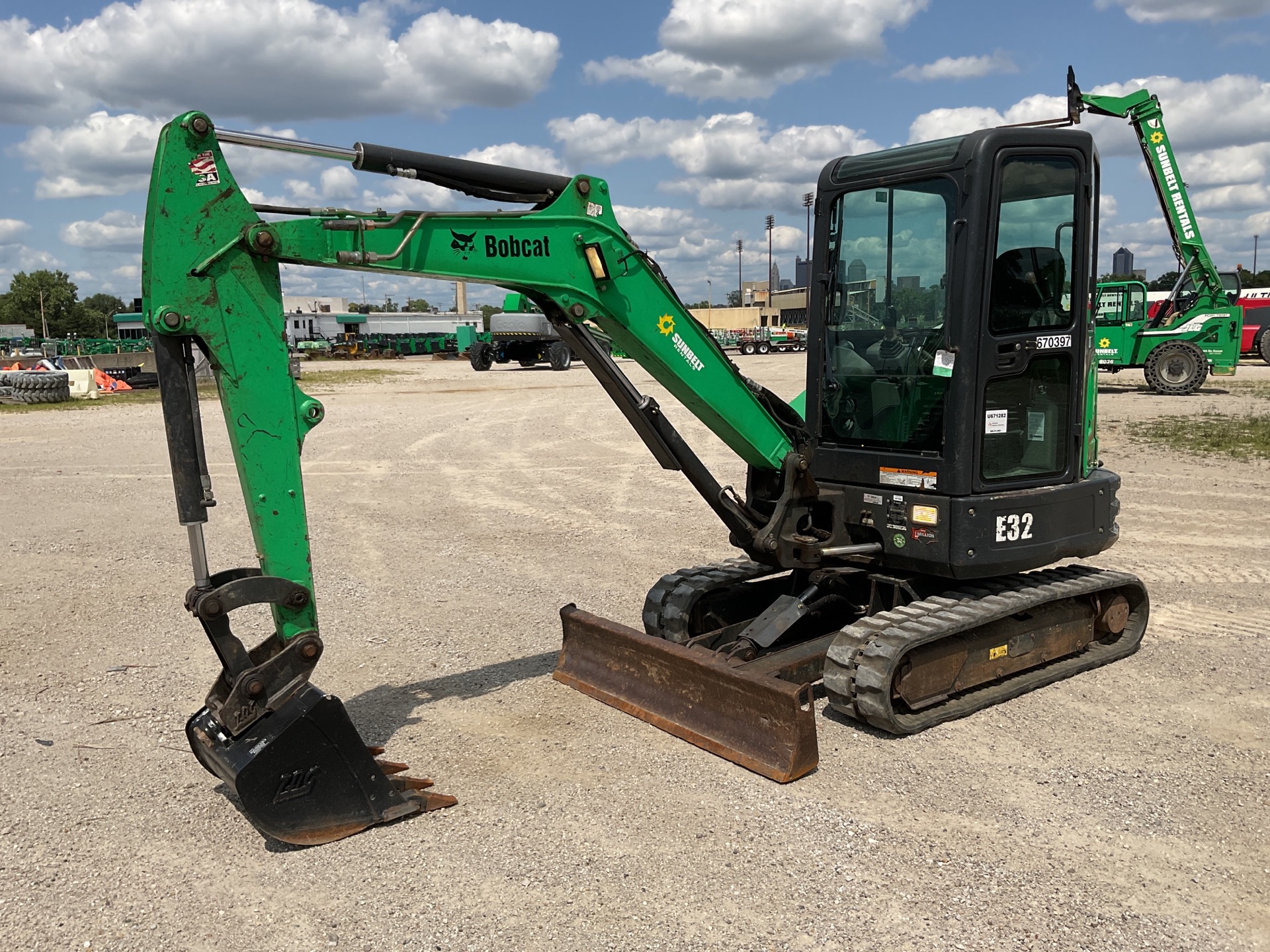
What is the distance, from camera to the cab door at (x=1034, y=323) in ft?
18.3

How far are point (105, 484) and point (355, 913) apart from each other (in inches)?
458

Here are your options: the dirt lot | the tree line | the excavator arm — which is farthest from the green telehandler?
the tree line

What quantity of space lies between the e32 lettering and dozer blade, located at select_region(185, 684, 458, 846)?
3430mm

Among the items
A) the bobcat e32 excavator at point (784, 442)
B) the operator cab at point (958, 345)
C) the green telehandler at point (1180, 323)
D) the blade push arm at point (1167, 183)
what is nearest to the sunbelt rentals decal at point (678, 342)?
the bobcat e32 excavator at point (784, 442)

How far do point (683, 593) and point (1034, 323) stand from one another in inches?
104

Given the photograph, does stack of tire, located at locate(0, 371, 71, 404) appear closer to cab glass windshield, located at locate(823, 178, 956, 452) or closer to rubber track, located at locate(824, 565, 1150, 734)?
cab glass windshield, located at locate(823, 178, 956, 452)

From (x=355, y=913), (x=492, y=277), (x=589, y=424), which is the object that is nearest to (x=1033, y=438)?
(x=492, y=277)

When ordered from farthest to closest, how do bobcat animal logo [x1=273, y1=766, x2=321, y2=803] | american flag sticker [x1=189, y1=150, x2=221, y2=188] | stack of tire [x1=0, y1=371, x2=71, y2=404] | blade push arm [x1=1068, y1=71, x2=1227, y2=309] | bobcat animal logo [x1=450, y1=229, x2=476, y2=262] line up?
stack of tire [x1=0, y1=371, x2=71, y2=404]
blade push arm [x1=1068, y1=71, x2=1227, y2=309]
bobcat animal logo [x1=450, y1=229, x2=476, y2=262]
bobcat animal logo [x1=273, y1=766, x2=321, y2=803]
american flag sticker [x1=189, y1=150, x2=221, y2=188]

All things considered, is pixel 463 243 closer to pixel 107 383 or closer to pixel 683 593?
pixel 683 593

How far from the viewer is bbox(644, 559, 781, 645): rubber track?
649 centimetres

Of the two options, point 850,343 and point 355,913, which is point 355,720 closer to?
point 355,913

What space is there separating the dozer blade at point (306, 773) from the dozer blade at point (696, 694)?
153 centimetres

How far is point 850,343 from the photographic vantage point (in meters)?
6.14

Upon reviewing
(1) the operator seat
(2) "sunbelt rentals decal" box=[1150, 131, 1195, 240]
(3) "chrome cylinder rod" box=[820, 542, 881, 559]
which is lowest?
(3) "chrome cylinder rod" box=[820, 542, 881, 559]
